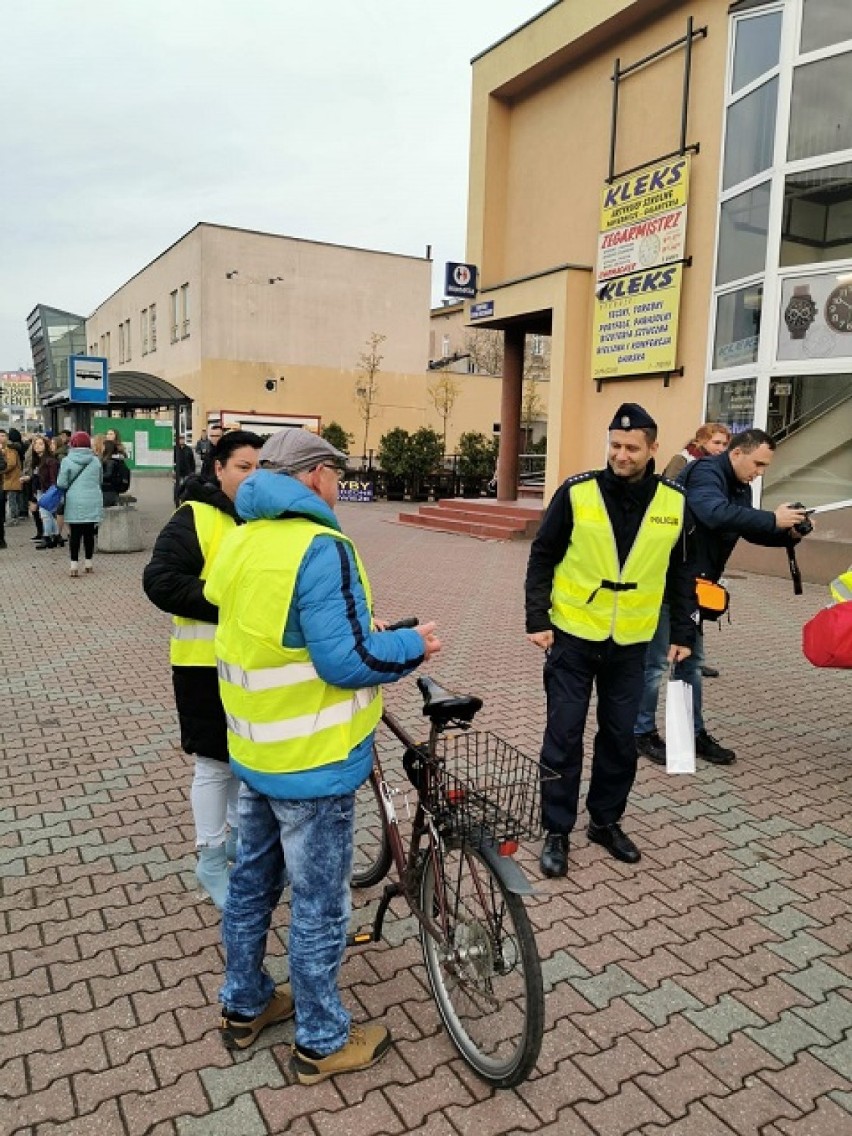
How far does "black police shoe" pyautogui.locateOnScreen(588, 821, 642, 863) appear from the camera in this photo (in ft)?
12.7

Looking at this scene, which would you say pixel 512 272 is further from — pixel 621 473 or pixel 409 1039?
pixel 409 1039

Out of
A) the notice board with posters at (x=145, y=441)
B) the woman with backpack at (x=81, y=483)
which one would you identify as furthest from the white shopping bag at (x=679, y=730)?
the notice board with posters at (x=145, y=441)

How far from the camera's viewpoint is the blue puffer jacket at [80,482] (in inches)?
416

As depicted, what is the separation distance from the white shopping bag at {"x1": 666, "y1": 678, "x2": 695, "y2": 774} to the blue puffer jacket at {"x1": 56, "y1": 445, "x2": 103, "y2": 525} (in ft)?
28.5

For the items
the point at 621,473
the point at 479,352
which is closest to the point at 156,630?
the point at 621,473

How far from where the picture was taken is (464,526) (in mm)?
17750

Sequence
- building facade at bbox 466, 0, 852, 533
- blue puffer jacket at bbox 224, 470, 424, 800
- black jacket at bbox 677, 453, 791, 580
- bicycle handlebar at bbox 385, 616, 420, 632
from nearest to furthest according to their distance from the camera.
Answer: blue puffer jacket at bbox 224, 470, 424, 800 → bicycle handlebar at bbox 385, 616, 420, 632 → black jacket at bbox 677, 453, 791, 580 → building facade at bbox 466, 0, 852, 533

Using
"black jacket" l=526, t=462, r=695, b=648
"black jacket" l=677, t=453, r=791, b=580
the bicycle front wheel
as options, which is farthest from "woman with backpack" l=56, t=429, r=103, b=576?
the bicycle front wheel

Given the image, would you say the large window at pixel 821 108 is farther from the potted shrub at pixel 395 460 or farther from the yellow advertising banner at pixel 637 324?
the potted shrub at pixel 395 460

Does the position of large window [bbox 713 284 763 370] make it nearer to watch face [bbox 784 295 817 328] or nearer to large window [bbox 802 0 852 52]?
watch face [bbox 784 295 817 328]

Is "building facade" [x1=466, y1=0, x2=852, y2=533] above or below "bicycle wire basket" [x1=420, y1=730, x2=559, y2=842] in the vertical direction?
above

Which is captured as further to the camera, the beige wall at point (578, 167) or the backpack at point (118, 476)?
the backpack at point (118, 476)

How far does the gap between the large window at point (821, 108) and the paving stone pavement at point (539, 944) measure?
890 cm

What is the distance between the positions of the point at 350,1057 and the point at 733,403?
12.0 metres
